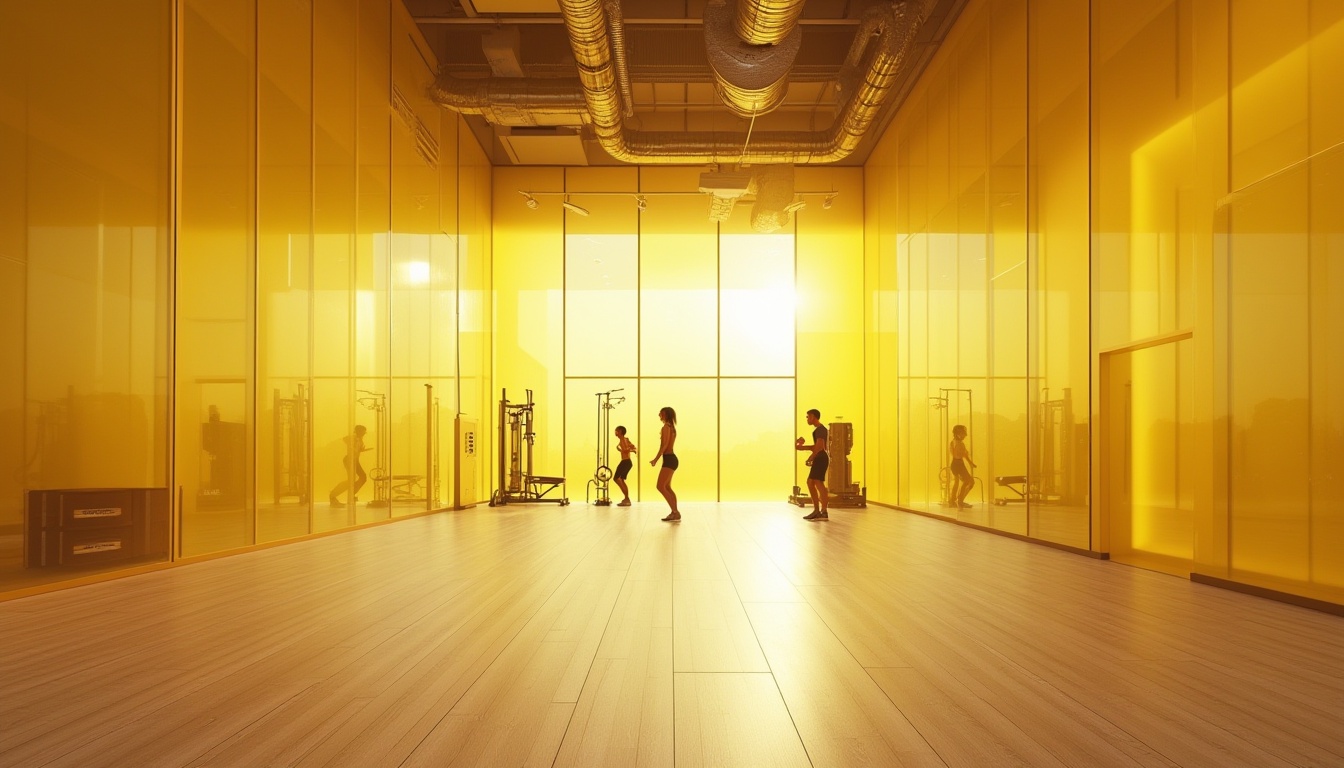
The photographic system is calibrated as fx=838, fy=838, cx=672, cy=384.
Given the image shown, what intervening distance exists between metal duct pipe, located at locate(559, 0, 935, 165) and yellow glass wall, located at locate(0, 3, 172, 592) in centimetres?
377

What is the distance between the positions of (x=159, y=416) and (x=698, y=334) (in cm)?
1005

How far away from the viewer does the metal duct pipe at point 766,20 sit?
739 cm

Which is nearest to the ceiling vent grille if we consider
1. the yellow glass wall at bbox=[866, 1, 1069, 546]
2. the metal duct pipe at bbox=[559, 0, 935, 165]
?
the metal duct pipe at bbox=[559, 0, 935, 165]

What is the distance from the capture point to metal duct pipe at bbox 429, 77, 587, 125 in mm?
10641

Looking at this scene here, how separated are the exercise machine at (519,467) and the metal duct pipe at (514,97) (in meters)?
4.52

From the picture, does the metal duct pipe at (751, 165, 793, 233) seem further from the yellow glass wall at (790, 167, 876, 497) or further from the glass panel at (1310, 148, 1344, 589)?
the glass panel at (1310, 148, 1344, 589)

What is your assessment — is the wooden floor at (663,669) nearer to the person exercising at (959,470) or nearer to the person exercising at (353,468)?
the person exercising at (353,468)

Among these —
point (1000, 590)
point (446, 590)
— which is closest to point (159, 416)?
point (446, 590)

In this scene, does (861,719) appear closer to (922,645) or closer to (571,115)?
(922,645)

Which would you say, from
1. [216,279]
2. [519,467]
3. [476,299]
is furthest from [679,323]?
[216,279]

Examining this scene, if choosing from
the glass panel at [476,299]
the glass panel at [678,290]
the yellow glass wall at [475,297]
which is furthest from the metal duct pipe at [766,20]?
the glass panel at [678,290]

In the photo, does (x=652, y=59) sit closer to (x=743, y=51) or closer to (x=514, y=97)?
(x=514, y=97)

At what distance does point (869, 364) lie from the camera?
48.2 ft

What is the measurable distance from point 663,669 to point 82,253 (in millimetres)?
4649
